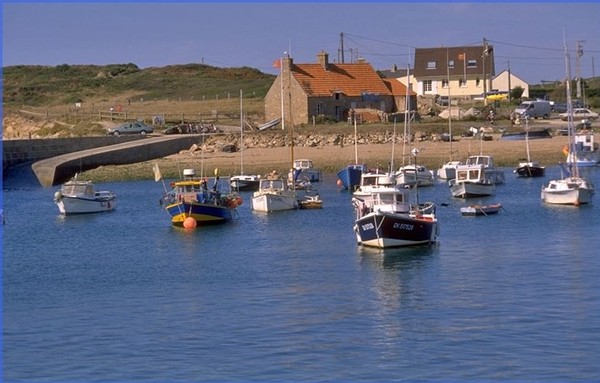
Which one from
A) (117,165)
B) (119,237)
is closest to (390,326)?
(119,237)

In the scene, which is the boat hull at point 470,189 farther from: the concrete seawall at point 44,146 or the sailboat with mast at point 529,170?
the concrete seawall at point 44,146

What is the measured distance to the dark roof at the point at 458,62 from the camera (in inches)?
4232

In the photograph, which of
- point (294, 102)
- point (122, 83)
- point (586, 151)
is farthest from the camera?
point (122, 83)

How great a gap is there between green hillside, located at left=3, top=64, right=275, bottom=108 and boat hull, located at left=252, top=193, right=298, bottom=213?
53.2 meters

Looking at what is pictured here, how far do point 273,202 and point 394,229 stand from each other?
14.8m

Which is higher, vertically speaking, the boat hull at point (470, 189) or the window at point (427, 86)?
the window at point (427, 86)

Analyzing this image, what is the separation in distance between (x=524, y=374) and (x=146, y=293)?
12739 mm

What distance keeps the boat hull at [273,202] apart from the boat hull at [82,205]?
6509 millimetres

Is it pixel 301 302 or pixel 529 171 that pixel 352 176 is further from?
pixel 301 302

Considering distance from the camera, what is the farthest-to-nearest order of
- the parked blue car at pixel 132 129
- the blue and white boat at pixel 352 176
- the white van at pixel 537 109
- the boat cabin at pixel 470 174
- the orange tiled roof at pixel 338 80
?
the white van at pixel 537 109, the orange tiled roof at pixel 338 80, the parked blue car at pixel 132 129, the blue and white boat at pixel 352 176, the boat cabin at pixel 470 174

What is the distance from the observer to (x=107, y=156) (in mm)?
72250

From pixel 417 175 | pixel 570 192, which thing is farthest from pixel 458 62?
pixel 570 192

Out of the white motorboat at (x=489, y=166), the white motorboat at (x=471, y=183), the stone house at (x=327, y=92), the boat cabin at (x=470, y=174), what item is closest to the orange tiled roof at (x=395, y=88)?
the stone house at (x=327, y=92)

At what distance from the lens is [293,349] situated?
24922 mm
